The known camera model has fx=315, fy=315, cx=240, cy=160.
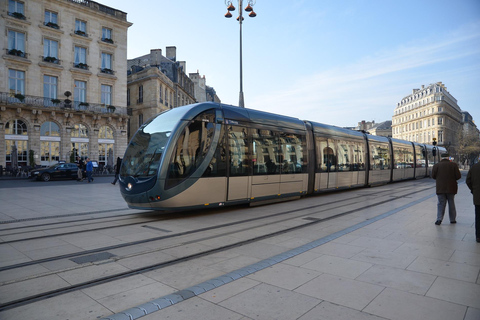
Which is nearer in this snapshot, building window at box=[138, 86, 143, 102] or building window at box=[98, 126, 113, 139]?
building window at box=[98, 126, 113, 139]

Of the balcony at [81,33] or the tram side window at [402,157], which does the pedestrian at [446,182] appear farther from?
the balcony at [81,33]

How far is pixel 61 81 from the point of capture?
31.3 metres

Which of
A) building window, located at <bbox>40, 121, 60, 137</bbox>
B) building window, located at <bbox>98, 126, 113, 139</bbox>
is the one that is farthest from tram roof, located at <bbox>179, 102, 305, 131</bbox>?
building window, located at <bbox>98, 126, 113, 139</bbox>

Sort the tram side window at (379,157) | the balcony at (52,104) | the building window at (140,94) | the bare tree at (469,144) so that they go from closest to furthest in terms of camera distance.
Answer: the tram side window at (379,157) → the balcony at (52,104) → the building window at (140,94) → the bare tree at (469,144)

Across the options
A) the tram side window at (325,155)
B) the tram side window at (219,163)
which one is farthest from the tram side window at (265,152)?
the tram side window at (325,155)

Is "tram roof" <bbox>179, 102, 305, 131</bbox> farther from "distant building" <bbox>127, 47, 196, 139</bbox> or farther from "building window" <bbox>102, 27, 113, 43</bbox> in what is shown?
"building window" <bbox>102, 27, 113, 43</bbox>

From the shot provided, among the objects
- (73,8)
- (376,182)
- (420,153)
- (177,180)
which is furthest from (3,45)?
(420,153)

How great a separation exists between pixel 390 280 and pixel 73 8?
3774cm

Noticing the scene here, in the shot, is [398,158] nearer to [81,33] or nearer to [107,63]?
[107,63]

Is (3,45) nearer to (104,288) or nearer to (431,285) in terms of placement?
(104,288)

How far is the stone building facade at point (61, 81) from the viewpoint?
28.6 metres

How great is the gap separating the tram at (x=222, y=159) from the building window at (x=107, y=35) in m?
29.8

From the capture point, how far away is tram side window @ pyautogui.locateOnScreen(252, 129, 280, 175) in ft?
32.1

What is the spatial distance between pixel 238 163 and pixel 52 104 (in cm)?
2839
